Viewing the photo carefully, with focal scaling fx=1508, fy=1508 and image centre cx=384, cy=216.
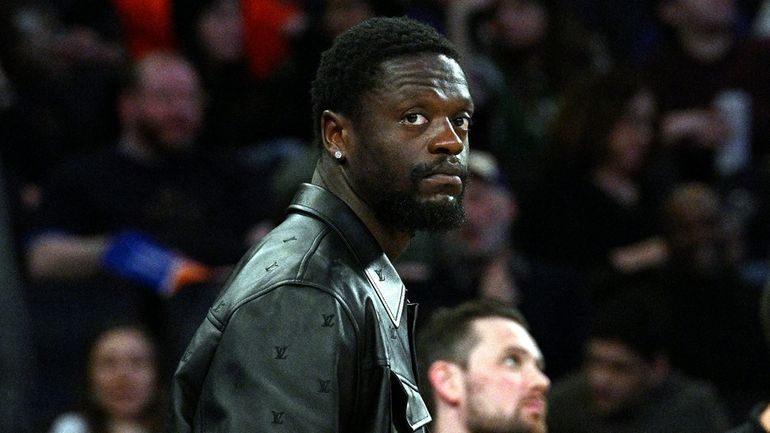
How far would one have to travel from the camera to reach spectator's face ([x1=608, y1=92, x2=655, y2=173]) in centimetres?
750

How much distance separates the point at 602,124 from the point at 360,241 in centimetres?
488

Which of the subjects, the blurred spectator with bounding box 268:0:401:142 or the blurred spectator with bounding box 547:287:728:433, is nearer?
the blurred spectator with bounding box 547:287:728:433

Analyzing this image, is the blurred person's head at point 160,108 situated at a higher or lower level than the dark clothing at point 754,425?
lower

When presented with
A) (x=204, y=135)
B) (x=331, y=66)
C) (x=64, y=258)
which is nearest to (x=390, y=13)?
(x=204, y=135)

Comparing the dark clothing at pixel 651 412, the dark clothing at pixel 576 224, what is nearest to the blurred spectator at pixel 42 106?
the dark clothing at pixel 576 224

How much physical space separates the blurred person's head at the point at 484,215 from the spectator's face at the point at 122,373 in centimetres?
152

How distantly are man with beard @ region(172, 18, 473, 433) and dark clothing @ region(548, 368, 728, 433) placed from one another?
3.61 m

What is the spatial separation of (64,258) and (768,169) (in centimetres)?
363

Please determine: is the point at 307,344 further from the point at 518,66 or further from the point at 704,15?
the point at 704,15

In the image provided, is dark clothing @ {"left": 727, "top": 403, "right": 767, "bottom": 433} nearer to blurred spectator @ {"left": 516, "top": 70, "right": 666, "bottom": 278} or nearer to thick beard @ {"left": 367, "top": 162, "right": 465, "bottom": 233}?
thick beard @ {"left": 367, "top": 162, "right": 465, "bottom": 233}

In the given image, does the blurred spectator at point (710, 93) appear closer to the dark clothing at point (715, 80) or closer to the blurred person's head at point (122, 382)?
the dark clothing at point (715, 80)

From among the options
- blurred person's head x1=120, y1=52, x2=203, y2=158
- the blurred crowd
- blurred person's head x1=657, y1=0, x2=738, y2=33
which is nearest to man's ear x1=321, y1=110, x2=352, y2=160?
the blurred crowd

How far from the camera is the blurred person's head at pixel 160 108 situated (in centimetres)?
709

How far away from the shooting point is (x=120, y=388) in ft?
20.1
